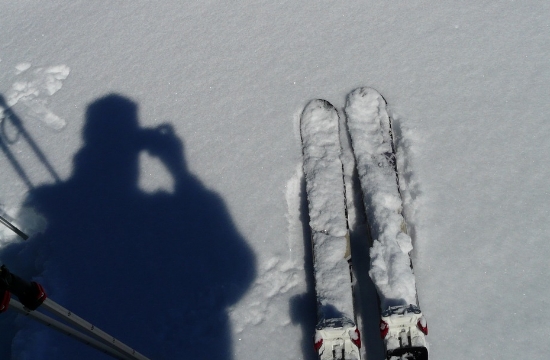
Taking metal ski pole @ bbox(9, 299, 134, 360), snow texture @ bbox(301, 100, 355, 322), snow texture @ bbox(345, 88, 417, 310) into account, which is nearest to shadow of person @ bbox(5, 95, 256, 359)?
snow texture @ bbox(301, 100, 355, 322)

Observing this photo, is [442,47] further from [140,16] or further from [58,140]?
[58,140]

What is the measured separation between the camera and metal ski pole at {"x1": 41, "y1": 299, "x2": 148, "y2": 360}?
221 centimetres

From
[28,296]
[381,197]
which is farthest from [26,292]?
[381,197]

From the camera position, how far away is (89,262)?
4.12 m

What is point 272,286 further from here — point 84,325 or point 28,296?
point 28,296

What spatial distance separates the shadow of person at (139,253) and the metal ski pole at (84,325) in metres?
0.79

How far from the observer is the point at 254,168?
14.4 feet

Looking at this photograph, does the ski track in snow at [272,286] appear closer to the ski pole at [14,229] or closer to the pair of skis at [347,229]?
the pair of skis at [347,229]

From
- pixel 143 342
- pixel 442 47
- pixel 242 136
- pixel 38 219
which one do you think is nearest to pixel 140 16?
pixel 242 136

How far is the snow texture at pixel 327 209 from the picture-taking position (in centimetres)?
343

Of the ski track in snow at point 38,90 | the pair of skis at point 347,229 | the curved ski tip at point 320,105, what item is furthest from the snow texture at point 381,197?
the ski track in snow at point 38,90

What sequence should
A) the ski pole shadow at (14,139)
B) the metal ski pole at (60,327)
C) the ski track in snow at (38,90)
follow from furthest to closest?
the ski track in snow at (38,90) < the ski pole shadow at (14,139) < the metal ski pole at (60,327)

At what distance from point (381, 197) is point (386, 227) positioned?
0.94ft

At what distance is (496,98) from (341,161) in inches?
67.2
